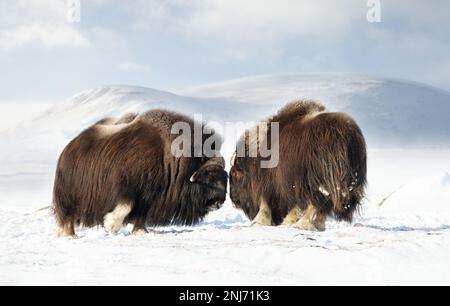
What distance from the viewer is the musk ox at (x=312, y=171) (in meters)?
4.93

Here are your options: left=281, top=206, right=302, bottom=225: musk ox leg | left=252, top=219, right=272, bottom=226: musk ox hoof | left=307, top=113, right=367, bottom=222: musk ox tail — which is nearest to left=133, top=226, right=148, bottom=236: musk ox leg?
left=252, top=219, right=272, bottom=226: musk ox hoof

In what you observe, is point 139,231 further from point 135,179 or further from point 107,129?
point 107,129

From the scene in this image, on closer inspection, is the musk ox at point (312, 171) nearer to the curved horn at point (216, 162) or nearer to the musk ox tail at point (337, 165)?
the musk ox tail at point (337, 165)

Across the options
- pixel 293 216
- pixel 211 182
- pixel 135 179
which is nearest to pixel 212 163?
pixel 211 182

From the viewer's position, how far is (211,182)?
5.21 metres

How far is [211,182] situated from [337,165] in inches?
39.3

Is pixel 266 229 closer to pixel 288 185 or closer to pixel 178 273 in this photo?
pixel 288 185

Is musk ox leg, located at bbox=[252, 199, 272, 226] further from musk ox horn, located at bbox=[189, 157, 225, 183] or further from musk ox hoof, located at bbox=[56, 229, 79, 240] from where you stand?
musk ox hoof, located at bbox=[56, 229, 79, 240]

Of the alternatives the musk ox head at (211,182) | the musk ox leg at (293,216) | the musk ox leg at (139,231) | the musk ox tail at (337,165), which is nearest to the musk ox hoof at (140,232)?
the musk ox leg at (139,231)

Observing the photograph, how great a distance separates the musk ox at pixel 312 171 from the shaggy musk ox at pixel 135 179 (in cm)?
44

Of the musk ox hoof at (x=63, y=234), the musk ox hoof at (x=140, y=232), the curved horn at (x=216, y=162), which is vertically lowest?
the musk ox hoof at (x=63, y=234)

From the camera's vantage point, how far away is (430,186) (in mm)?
7980
